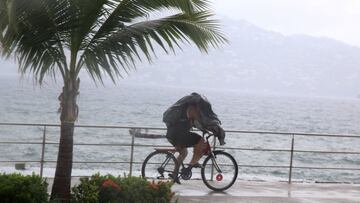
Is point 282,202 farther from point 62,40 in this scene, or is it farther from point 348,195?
Result: point 62,40

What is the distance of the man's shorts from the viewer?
9828mm

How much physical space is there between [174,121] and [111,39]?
2.79 m

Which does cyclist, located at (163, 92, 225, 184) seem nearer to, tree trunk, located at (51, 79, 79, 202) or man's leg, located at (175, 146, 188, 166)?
man's leg, located at (175, 146, 188, 166)

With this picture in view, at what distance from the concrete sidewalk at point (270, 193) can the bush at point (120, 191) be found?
1623 mm

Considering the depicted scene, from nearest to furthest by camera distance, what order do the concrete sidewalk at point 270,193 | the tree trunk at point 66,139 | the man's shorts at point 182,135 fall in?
the tree trunk at point 66,139 → the concrete sidewalk at point 270,193 → the man's shorts at point 182,135

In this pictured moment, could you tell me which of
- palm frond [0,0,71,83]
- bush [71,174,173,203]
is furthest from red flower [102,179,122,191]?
palm frond [0,0,71,83]

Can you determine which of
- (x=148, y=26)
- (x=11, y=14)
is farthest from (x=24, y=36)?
(x=148, y=26)

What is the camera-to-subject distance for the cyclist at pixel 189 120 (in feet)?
32.0

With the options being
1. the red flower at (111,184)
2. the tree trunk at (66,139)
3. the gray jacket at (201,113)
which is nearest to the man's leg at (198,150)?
the gray jacket at (201,113)

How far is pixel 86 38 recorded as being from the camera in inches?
287

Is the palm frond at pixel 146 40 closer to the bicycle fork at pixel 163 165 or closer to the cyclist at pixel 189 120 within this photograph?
the cyclist at pixel 189 120

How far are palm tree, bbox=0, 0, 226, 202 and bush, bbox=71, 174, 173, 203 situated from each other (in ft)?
0.64

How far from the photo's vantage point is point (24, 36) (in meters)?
7.02

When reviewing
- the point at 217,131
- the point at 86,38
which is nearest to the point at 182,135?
the point at 217,131
